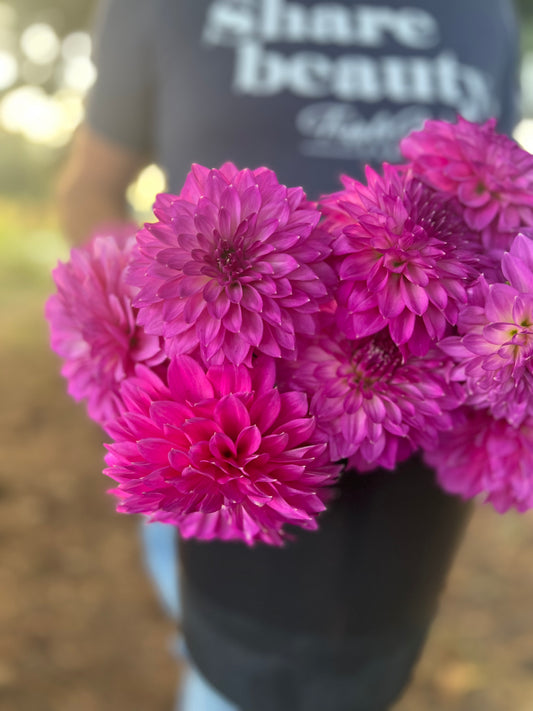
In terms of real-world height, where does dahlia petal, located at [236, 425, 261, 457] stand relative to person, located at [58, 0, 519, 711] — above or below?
below

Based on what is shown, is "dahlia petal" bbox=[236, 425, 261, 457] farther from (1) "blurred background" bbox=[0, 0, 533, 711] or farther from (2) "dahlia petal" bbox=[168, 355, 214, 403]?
(1) "blurred background" bbox=[0, 0, 533, 711]

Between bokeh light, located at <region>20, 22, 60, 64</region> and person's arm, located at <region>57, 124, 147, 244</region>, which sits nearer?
person's arm, located at <region>57, 124, 147, 244</region>

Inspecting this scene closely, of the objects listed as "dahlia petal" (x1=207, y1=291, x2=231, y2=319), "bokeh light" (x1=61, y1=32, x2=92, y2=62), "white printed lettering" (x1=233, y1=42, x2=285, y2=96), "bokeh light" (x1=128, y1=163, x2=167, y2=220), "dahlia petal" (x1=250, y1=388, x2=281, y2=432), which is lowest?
"bokeh light" (x1=128, y1=163, x2=167, y2=220)

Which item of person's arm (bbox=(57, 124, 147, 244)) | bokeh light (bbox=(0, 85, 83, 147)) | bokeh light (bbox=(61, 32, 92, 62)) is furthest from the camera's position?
bokeh light (bbox=(0, 85, 83, 147))

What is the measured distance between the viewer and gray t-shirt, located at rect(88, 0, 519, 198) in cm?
97

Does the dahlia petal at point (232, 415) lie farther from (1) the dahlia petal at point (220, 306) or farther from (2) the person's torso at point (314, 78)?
(2) the person's torso at point (314, 78)

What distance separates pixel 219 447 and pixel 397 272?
0.13 metres

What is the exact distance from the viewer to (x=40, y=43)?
319 cm

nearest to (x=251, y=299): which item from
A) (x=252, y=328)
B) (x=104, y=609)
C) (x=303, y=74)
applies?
(x=252, y=328)

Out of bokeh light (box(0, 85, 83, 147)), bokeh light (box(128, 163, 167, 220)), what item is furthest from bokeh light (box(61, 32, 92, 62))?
bokeh light (box(128, 163, 167, 220))

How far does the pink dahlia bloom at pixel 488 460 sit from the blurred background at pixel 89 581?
0.54m

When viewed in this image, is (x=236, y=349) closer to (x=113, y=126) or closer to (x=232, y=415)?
(x=232, y=415)

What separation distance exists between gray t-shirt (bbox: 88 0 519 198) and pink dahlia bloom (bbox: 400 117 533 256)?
0.57 meters

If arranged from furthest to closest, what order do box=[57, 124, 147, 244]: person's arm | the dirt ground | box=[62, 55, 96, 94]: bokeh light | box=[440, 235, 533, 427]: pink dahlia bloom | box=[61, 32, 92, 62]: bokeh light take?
box=[62, 55, 96, 94]: bokeh light → box=[61, 32, 92, 62]: bokeh light → the dirt ground → box=[57, 124, 147, 244]: person's arm → box=[440, 235, 533, 427]: pink dahlia bloom
